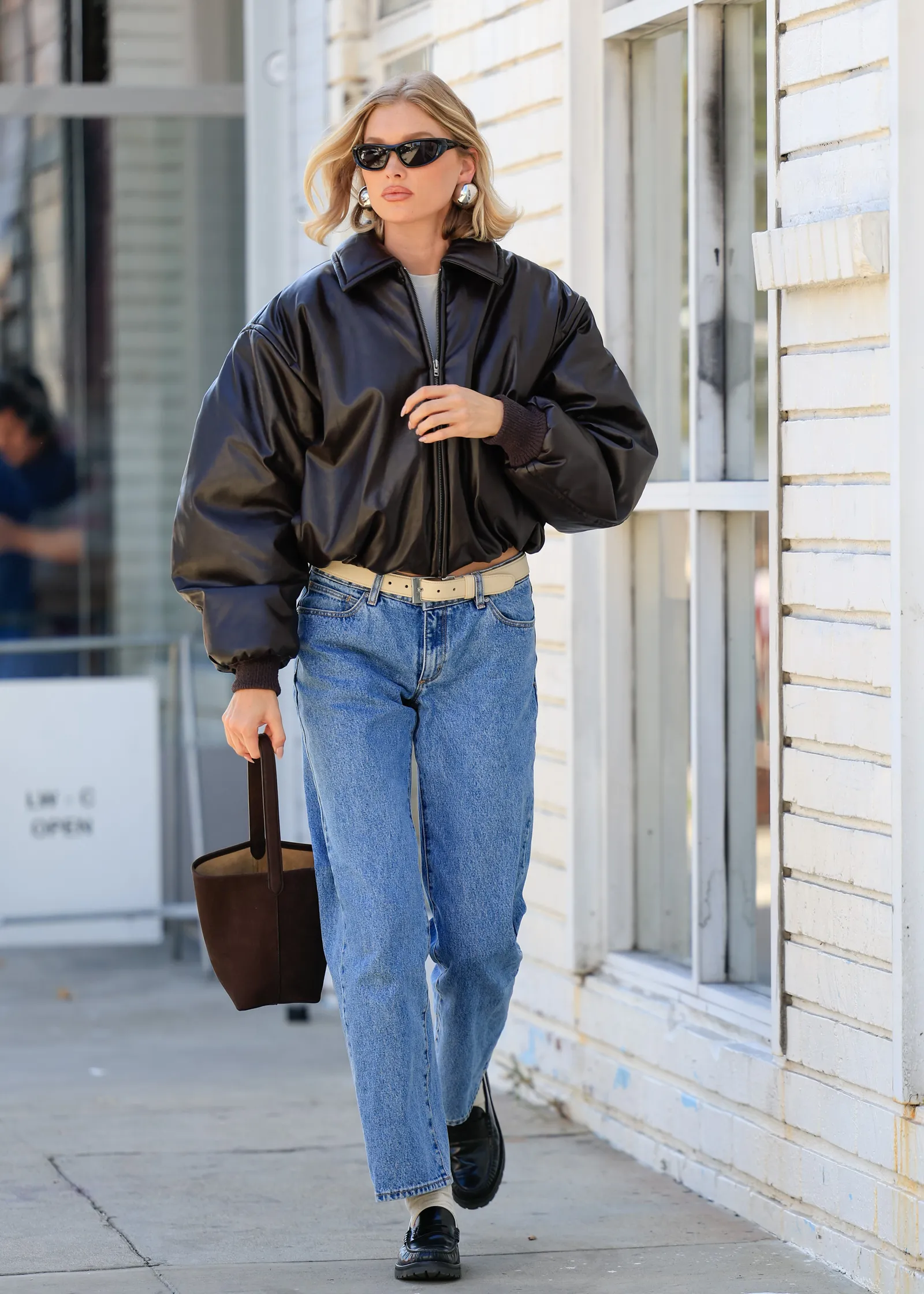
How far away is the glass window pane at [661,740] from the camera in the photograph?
4.77m

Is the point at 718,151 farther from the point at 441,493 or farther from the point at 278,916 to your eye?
the point at 278,916

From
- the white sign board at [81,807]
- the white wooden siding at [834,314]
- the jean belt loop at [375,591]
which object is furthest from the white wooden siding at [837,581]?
the white sign board at [81,807]

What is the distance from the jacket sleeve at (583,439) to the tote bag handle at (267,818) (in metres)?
0.65

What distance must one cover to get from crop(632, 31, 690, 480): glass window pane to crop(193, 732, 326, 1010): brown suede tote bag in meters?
1.52

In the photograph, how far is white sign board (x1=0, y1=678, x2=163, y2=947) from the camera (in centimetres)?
702

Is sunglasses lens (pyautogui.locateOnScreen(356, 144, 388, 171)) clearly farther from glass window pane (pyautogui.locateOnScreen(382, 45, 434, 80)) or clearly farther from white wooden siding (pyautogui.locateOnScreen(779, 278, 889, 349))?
glass window pane (pyautogui.locateOnScreen(382, 45, 434, 80))

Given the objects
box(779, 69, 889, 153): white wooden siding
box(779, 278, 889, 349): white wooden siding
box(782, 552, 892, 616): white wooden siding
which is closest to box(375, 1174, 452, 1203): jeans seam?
box(782, 552, 892, 616): white wooden siding

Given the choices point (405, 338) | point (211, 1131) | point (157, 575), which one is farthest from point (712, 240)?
point (157, 575)

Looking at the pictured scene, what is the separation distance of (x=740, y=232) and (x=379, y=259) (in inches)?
44.0

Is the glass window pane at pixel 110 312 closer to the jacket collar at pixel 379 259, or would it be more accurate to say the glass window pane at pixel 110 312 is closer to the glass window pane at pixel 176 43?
the glass window pane at pixel 176 43

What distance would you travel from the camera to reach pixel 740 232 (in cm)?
442

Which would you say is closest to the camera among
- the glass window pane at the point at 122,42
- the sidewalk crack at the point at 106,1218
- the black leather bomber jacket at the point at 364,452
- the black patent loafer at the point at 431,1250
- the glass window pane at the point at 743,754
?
the black leather bomber jacket at the point at 364,452

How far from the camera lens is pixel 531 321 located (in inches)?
145

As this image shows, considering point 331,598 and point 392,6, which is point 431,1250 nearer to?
point 331,598
